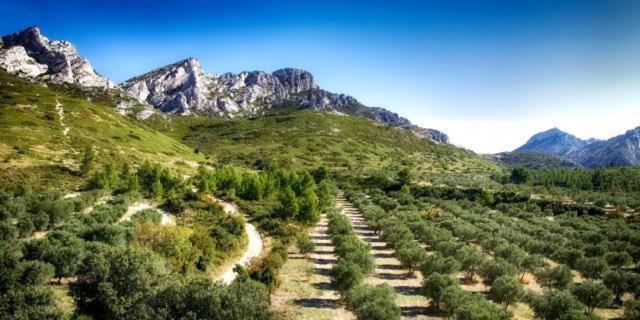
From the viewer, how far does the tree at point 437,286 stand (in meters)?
43.8

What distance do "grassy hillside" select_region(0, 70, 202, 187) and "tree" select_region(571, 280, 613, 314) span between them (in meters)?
108

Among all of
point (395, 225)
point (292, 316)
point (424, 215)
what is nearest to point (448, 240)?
point (395, 225)

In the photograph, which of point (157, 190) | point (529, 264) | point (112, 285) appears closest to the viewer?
point (112, 285)

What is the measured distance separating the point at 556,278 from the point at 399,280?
21.2 metres

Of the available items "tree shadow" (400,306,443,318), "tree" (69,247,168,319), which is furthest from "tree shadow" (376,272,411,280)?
"tree" (69,247,168,319)

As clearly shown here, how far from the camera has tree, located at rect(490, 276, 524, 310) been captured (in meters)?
43.9

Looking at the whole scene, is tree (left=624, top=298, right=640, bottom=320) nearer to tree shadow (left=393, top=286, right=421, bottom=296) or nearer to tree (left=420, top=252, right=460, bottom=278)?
tree (left=420, top=252, right=460, bottom=278)

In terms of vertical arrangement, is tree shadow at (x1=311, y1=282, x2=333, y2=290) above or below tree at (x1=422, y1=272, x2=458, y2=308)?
below

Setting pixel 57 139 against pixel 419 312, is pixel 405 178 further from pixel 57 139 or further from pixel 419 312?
pixel 57 139

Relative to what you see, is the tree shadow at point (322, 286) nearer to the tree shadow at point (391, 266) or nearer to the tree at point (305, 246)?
the tree at point (305, 246)

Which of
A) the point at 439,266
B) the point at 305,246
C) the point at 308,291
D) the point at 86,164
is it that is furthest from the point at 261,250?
the point at 86,164

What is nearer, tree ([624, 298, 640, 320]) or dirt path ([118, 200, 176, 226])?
tree ([624, 298, 640, 320])

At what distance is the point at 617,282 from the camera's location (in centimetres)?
5044

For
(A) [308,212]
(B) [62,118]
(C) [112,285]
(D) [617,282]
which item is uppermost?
(B) [62,118]
